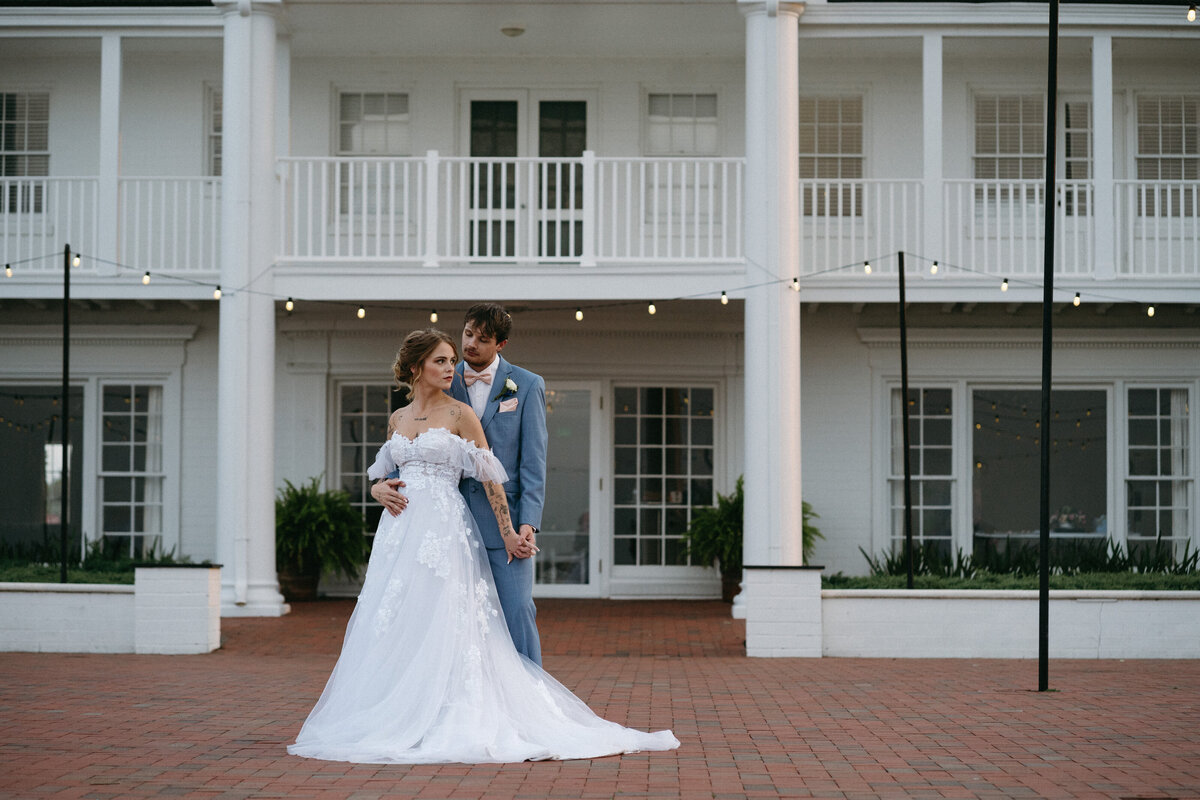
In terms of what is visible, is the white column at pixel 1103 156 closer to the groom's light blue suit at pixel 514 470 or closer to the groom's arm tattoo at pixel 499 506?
the groom's light blue suit at pixel 514 470

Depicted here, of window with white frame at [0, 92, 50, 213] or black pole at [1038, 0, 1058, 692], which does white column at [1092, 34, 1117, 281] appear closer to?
black pole at [1038, 0, 1058, 692]

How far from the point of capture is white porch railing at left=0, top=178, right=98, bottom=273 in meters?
14.2

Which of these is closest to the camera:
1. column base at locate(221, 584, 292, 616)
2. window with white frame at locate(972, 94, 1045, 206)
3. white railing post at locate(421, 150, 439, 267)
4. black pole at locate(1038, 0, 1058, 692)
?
black pole at locate(1038, 0, 1058, 692)

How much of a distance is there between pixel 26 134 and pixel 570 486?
7657 millimetres

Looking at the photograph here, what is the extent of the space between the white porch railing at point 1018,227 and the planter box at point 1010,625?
4.55 meters

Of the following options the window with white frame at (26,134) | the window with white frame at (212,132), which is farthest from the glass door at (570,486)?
the window with white frame at (26,134)

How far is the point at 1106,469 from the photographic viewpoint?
14.9 m

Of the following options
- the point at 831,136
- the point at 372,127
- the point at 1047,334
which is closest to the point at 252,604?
the point at 372,127

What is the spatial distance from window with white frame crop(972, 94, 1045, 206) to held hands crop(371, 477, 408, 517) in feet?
35.2

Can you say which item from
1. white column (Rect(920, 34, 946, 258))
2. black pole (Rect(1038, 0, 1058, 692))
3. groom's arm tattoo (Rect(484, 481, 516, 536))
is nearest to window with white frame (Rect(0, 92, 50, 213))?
white column (Rect(920, 34, 946, 258))

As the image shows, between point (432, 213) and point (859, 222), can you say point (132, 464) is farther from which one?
point (859, 222)

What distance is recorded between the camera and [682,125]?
15.2m

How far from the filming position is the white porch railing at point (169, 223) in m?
14.3

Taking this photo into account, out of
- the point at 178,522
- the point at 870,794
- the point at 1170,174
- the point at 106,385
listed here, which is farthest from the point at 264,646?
the point at 1170,174
